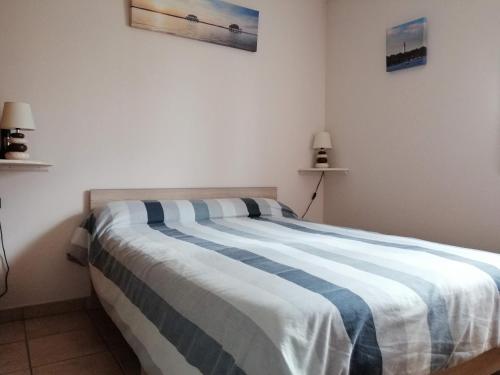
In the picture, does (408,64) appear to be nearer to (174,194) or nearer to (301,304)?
(174,194)

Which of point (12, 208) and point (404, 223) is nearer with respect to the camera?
point (12, 208)

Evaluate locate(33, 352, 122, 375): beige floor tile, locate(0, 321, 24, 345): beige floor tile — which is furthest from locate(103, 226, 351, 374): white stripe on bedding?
locate(0, 321, 24, 345): beige floor tile

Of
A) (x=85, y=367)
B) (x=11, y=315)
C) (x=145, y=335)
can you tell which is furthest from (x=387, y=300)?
(x=11, y=315)

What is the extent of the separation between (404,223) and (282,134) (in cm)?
117

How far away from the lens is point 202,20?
2729 mm

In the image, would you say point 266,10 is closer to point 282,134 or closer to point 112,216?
point 282,134

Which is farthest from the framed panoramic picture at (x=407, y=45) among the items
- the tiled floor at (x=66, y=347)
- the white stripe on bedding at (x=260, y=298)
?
the tiled floor at (x=66, y=347)

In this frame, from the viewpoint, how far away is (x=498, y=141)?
2.19 m

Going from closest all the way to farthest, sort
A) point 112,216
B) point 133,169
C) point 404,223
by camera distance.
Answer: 1. point 112,216
2. point 133,169
3. point 404,223

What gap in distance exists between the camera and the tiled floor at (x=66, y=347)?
5.75 feet

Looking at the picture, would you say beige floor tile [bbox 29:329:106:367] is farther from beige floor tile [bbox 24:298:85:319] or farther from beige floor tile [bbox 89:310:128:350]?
beige floor tile [bbox 24:298:85:319]

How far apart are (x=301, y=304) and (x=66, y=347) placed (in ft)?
5.06

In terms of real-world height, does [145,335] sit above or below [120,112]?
below

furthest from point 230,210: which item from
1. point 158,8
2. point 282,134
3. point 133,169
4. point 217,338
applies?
point 217,338
